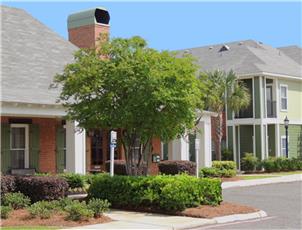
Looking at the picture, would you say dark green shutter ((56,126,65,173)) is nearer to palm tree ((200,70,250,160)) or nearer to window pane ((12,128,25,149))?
window pane ((12,128,25,149))

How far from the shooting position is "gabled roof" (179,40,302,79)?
128 feet

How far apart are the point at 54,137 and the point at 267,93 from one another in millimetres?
20244

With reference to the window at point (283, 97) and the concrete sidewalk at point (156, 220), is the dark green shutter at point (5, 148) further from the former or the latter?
the window at point (283, 97)

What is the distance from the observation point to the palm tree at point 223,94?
A: 1344 inches

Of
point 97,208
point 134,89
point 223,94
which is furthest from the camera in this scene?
point 223,94

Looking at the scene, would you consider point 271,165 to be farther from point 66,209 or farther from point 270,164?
point 66,209

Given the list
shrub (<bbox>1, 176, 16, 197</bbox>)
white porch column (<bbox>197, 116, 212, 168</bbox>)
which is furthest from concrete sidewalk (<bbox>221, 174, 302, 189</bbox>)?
shrub (<bbox>1, 176, 16, 197</bbox>)

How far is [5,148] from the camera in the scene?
2144 centimetres

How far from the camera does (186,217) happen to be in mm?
14078

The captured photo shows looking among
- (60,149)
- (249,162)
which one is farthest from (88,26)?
(249,162)

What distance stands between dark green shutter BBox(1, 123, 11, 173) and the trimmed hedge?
6398 millimetres

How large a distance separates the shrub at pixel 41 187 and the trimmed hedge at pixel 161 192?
131cm

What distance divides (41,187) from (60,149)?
7893 millimetres

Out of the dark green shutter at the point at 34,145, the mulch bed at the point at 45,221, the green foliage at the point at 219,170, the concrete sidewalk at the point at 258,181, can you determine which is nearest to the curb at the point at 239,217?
the mulch bed at the point at 45,221
